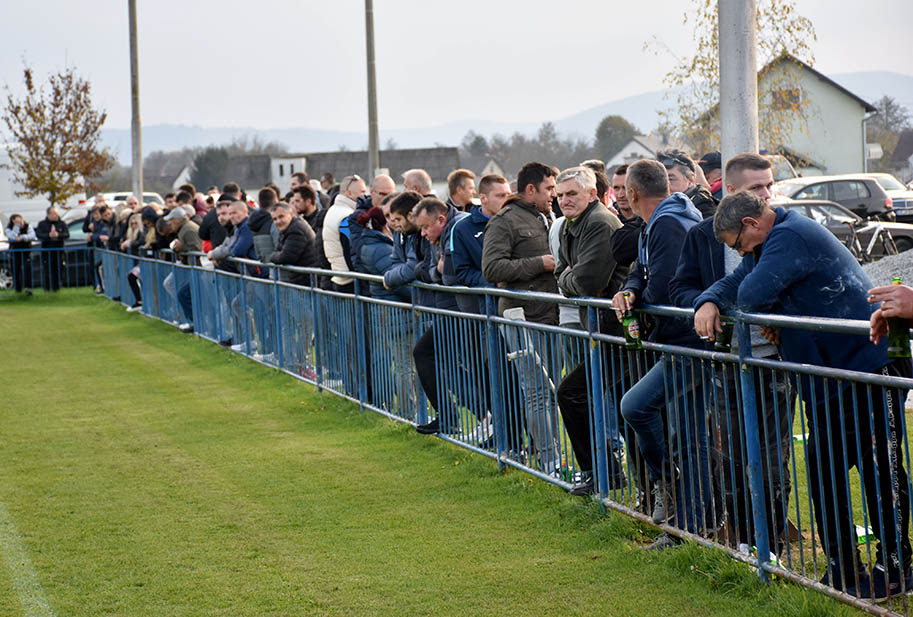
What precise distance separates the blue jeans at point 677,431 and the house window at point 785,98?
813 inches

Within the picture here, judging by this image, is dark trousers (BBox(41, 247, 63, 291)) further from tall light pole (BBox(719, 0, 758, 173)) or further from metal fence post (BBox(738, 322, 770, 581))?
metal fence post (BBox(738, 322, 770, 581))

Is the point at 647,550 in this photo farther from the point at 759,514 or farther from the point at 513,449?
the point at 513,449

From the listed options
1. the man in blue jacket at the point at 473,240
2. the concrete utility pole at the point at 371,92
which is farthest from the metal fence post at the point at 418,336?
the concrete utility pole at the point at 371,92

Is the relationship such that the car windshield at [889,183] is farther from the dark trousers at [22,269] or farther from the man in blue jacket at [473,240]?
the man in blue jacket at [473,240]

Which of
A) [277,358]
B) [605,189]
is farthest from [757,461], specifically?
[277,358]

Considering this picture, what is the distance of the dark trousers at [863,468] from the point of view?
4.49 meters

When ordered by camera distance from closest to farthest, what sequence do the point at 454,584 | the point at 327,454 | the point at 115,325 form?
the point at 454,584, the point at 327,454, the point at 115,325

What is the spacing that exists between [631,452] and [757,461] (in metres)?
1.18

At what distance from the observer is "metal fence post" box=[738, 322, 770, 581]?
17.1ft

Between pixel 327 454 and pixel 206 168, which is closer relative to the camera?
pixel 327 454

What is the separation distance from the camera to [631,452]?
6.36 meters

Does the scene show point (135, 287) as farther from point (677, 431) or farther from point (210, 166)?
point (210, 166)

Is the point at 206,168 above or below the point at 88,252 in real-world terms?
above

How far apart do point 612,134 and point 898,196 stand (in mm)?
94400
